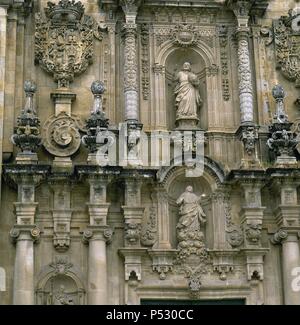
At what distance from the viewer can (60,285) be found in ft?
53.5

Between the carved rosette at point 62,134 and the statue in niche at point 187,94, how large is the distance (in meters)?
2.09

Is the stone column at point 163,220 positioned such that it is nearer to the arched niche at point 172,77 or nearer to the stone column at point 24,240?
the arched niche at point 172,77

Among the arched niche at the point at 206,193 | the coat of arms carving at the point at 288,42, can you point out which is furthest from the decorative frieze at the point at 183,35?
the arched niche at the point at 206,193

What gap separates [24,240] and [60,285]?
1.08 meters

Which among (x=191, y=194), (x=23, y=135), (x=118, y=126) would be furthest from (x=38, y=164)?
(x=191, y=194)

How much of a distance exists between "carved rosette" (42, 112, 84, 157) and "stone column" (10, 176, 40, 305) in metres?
1.02

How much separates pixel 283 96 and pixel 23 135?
17.0ft

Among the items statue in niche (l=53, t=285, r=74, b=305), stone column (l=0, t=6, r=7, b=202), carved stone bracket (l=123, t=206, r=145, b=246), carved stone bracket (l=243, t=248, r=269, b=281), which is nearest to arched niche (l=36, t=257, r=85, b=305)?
statue in niche (l=53, t=285, r=74, b=305)

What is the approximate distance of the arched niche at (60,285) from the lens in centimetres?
1612

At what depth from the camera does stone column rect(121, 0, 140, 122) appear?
17375 mm

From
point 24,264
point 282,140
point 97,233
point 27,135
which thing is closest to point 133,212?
point 97,233
